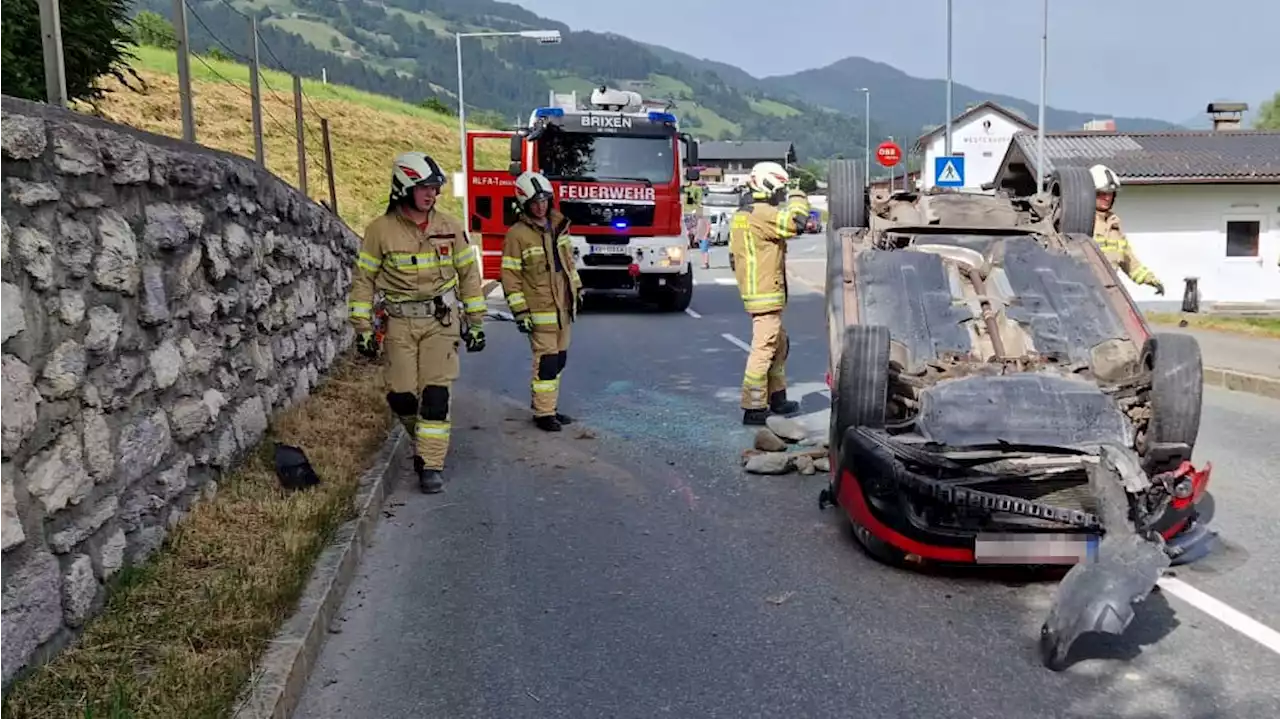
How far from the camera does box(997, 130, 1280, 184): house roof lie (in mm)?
25344

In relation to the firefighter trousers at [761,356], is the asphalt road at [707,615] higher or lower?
lower

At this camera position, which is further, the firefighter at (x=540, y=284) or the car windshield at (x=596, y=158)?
the car windshield at (x=596, y=158)

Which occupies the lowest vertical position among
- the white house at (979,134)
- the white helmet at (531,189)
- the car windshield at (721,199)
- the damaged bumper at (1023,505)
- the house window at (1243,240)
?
the damaged bumper at (1023,505)

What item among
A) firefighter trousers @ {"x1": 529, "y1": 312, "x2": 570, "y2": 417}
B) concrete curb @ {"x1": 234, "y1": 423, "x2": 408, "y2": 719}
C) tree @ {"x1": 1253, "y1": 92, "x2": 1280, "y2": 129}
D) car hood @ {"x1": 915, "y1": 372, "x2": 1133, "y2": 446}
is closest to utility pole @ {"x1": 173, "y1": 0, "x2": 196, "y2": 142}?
concrete curb @ {"x1": 234, "y1": 423, "x2": 408, "y2": 719}

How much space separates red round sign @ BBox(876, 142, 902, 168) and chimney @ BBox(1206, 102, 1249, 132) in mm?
A: 8717

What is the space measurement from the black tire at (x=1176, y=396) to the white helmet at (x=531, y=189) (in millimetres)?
4463

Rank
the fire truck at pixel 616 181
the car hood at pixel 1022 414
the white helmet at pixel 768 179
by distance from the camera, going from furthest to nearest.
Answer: the fire truck at pixel 616 181
the white helmet at pixel 768 179
the car hood at pixel 1022 414

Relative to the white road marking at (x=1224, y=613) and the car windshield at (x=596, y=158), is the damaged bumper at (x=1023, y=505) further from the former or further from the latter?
the car windshield at (x=596, y=158)

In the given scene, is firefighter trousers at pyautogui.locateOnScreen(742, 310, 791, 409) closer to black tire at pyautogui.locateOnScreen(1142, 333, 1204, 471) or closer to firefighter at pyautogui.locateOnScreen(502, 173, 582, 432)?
firefighter at pyautogui.locateOnScreen(502, 173, 582, 432)

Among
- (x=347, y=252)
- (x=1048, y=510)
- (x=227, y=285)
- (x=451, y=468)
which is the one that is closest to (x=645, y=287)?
(x=347, y=252)

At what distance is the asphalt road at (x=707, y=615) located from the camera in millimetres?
3934

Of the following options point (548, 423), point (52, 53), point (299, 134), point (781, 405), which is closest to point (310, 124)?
point (299, 134)

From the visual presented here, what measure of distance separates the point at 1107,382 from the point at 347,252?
25.4 ft

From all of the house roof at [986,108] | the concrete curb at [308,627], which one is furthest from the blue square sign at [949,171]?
the house roof at [986,108]
